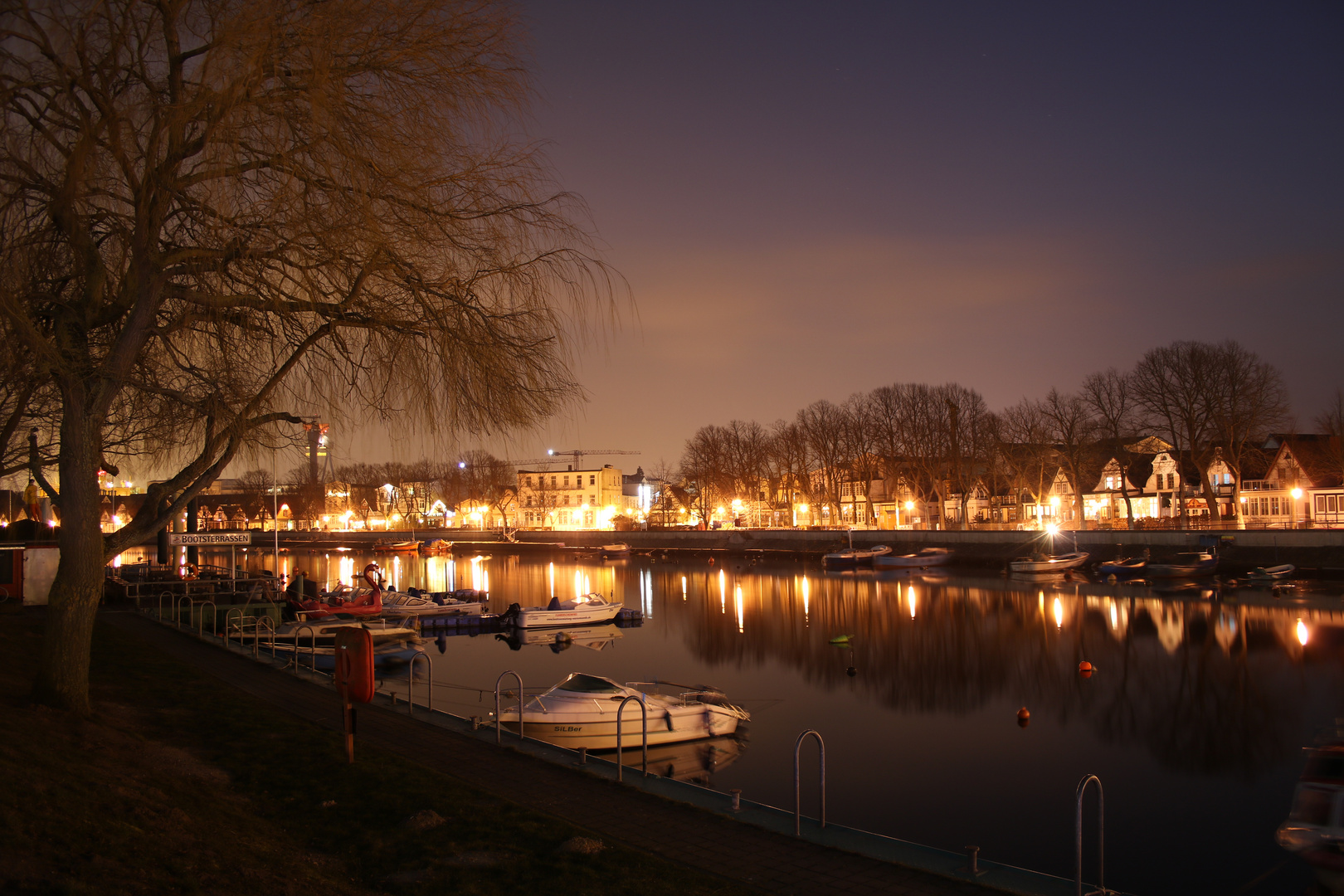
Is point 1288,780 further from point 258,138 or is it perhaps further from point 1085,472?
point 1085,472

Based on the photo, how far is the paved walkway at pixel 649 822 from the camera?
8.54 m

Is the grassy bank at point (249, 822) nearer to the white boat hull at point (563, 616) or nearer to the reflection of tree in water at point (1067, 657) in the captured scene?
the reflection of tree in water at point (1067, 657)

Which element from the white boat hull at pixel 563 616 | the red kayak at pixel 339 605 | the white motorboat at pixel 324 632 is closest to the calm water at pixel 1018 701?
the white boat hull at pixel 563 616

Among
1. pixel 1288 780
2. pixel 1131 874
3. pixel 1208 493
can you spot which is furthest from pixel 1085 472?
pixel 1131 874

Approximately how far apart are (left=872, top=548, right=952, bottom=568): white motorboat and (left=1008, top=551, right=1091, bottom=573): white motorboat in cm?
911

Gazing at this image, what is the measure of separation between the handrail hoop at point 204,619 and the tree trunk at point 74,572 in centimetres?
1574

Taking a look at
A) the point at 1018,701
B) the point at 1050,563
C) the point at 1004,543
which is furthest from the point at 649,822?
the point at 1004,543

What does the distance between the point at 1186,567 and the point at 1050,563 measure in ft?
30.4

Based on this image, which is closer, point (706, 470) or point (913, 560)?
point (913, 560)

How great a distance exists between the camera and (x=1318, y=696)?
25688 millimetres

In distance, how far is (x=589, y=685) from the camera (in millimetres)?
20031

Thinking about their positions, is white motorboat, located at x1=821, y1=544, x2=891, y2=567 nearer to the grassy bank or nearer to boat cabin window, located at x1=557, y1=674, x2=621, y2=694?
boat cabin window, located at x1=557, y1=674, x2=621, y2=694

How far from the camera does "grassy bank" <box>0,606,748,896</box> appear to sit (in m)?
5.94

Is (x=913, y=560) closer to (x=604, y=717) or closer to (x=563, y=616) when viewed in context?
(x=563, y=616)
